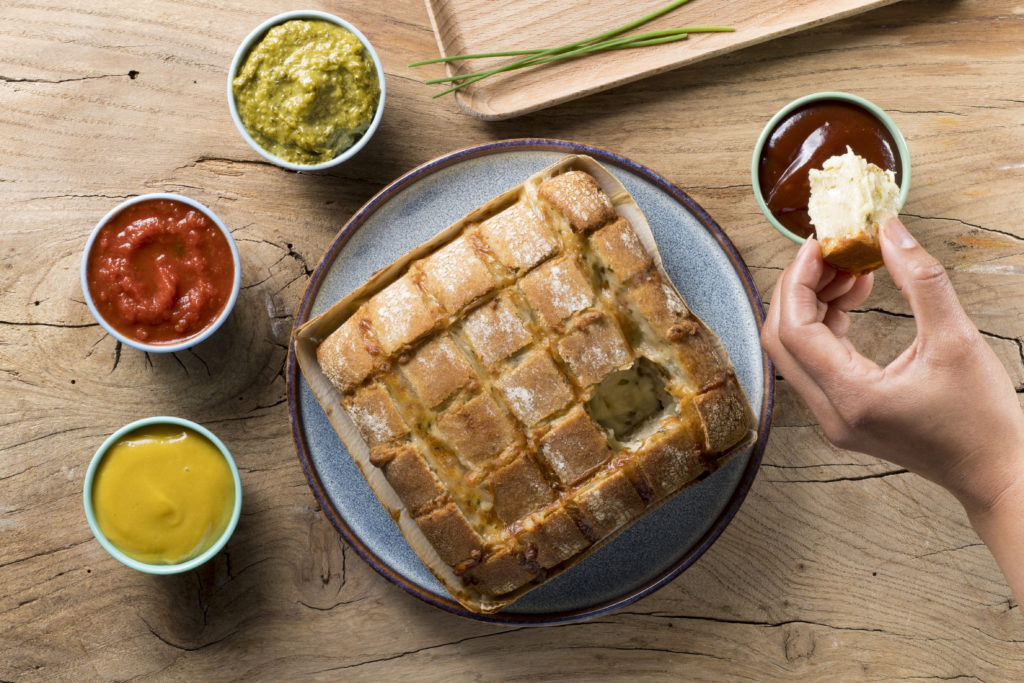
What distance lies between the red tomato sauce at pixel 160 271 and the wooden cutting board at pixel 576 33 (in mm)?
1218

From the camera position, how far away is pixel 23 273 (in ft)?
10.6

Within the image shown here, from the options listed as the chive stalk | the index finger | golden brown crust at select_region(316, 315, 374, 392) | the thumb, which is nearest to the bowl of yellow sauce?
golden brown crust at select_region(316, 315, 374, 392)

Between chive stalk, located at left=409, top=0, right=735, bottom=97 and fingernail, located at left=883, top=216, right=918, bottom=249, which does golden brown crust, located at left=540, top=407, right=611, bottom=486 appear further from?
chive stalk, located at left=409, top=0, right=735, bottom=97

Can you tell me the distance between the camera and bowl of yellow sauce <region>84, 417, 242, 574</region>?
9.52ft

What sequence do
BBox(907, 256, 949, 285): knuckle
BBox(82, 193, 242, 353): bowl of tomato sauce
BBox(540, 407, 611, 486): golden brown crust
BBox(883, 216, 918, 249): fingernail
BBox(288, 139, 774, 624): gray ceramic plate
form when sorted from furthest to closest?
BBox(288, 139, 774, 624): gray ceramic plate, BBox(82, 193, 242, 353): bowl of tomato sauce, BBox(540, 407, 611, 486): golden brown crust, BBox(883, 216, 918, 249): fingernail, BBox(907, 256, 949, 285): knuckle

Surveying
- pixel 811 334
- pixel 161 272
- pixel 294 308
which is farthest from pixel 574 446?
pixel 161 272

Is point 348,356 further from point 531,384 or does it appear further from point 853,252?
point 853,252

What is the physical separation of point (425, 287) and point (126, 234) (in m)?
1.21

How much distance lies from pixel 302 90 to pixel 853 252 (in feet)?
6.84

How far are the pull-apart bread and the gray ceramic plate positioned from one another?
31cm

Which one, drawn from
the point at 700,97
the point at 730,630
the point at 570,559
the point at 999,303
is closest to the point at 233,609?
the point at 570,559

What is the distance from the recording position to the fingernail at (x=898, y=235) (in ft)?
7.79

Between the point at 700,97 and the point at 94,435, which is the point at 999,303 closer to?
the point at 700,97

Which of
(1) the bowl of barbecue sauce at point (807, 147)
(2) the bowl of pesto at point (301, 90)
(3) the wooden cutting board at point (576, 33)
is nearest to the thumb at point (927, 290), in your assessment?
(1) the bowl of barbecue sauce at point (807, 147)
